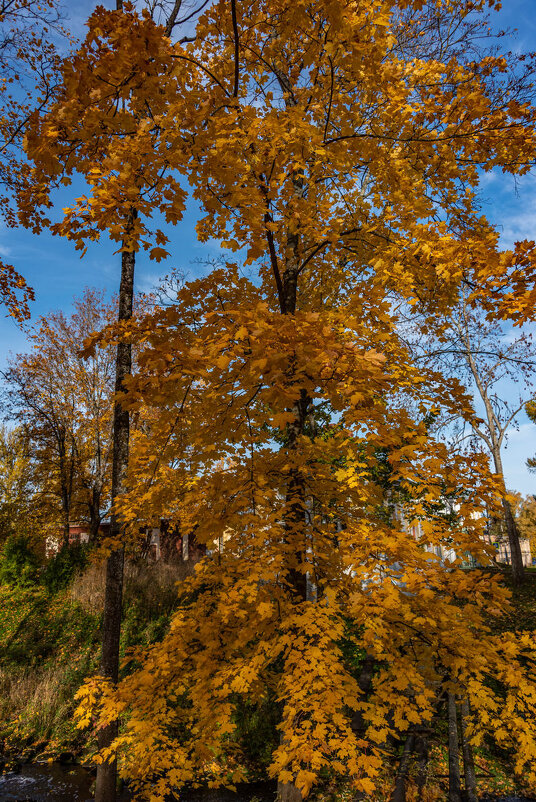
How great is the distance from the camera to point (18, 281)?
8.40 meters

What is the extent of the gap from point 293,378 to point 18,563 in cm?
1335

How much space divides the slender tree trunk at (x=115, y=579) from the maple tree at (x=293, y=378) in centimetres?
77

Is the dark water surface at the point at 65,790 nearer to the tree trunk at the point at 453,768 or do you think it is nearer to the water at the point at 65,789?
the water at the point at 65,789

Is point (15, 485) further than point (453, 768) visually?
Yes

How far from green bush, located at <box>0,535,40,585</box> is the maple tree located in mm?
9125

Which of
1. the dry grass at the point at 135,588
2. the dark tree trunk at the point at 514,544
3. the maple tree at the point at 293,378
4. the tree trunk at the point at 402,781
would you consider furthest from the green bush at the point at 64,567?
the dark tree trunk at the point at 514,544

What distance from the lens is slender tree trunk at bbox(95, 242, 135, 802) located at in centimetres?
512

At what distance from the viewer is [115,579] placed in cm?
586

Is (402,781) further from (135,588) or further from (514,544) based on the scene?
(514,544)

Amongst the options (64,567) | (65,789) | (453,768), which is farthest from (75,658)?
(453,768)

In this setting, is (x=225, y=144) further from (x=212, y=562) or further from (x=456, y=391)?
(x=212, y=562)

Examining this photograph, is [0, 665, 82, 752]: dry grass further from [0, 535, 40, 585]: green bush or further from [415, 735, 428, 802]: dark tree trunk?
[415, 735, 428, 802]: dark tree trunk

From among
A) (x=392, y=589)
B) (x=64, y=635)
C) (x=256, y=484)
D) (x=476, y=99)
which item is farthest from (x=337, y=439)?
(x=64, y=635)

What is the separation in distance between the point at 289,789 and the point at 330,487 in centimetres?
356
